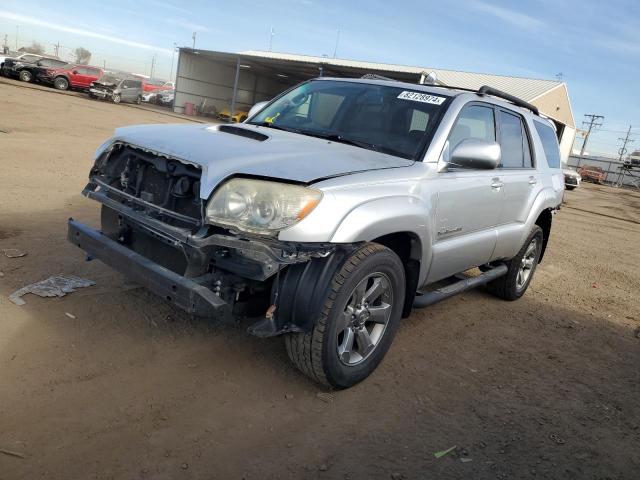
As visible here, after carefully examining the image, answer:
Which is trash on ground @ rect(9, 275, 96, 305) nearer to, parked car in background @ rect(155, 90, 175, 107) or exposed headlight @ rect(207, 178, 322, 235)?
exposed headlight @ rect(207, 178, 322, 235)

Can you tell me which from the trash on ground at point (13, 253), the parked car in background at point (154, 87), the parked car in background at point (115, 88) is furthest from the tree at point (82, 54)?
the trash on ground at point (13, 253)

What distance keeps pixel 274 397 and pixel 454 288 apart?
180cm

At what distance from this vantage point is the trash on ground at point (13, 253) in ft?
15.0

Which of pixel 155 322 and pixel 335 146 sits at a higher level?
pixel 335 146

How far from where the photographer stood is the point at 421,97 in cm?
407

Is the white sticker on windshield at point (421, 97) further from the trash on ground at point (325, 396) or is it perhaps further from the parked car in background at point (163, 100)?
the parked car in background at point (163, 100)

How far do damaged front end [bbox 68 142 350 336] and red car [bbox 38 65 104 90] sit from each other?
32.7 m

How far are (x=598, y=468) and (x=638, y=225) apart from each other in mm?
14887

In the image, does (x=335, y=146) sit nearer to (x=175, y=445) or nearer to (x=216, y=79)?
(x=175, y=445)

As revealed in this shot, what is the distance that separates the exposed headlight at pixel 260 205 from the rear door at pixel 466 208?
3.99ft

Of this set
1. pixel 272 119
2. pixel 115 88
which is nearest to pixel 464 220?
pixel 272 119

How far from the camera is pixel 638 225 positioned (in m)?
15.6

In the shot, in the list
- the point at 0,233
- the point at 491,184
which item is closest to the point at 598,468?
the point at 491,184

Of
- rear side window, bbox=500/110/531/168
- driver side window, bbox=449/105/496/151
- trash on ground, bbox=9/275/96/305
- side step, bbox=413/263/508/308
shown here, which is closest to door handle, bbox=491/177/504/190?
rear side window, bbox=500/110/531/168
